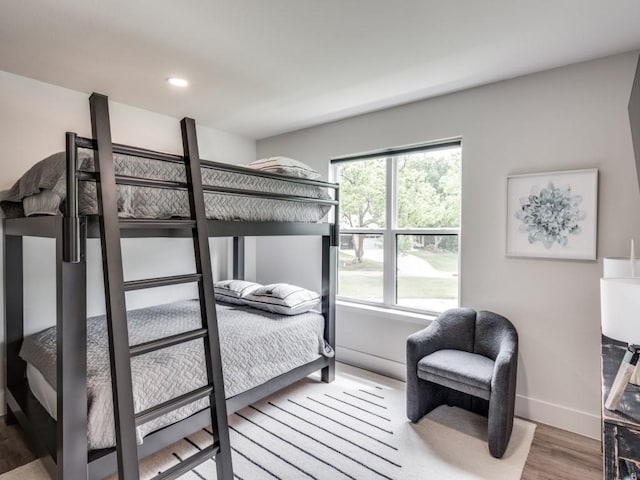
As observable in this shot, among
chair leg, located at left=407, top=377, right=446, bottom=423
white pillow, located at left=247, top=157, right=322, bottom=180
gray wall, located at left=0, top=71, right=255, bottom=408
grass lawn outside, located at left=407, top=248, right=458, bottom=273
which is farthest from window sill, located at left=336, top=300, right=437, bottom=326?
gray wall, located at left=0, top=71, right=255, bottom=408

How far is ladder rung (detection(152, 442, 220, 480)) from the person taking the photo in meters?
1.48

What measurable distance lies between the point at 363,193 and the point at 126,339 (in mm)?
2619

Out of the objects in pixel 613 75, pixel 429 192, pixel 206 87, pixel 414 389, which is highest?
pixel 206 87

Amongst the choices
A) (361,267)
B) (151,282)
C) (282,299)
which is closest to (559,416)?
(361,267)

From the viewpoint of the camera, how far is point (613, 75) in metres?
2.23

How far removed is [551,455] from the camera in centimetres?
214

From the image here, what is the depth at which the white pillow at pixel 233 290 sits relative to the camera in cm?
342

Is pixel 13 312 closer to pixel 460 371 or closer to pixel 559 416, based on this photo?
pixel 460 371

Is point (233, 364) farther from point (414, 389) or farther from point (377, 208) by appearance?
point (377, 208)

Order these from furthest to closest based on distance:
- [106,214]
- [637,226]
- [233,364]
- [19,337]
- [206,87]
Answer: [206,87], [19,337], [233,364], [637,226], [106,214]

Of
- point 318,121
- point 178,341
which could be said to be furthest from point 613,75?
point 178,341

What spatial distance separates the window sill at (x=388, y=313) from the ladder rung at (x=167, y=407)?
6.28 ft

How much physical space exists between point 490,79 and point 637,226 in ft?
4.43

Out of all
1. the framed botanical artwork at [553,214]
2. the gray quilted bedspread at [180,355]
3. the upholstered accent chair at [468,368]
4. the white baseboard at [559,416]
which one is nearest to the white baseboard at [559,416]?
the white baseboard at [559,416]
